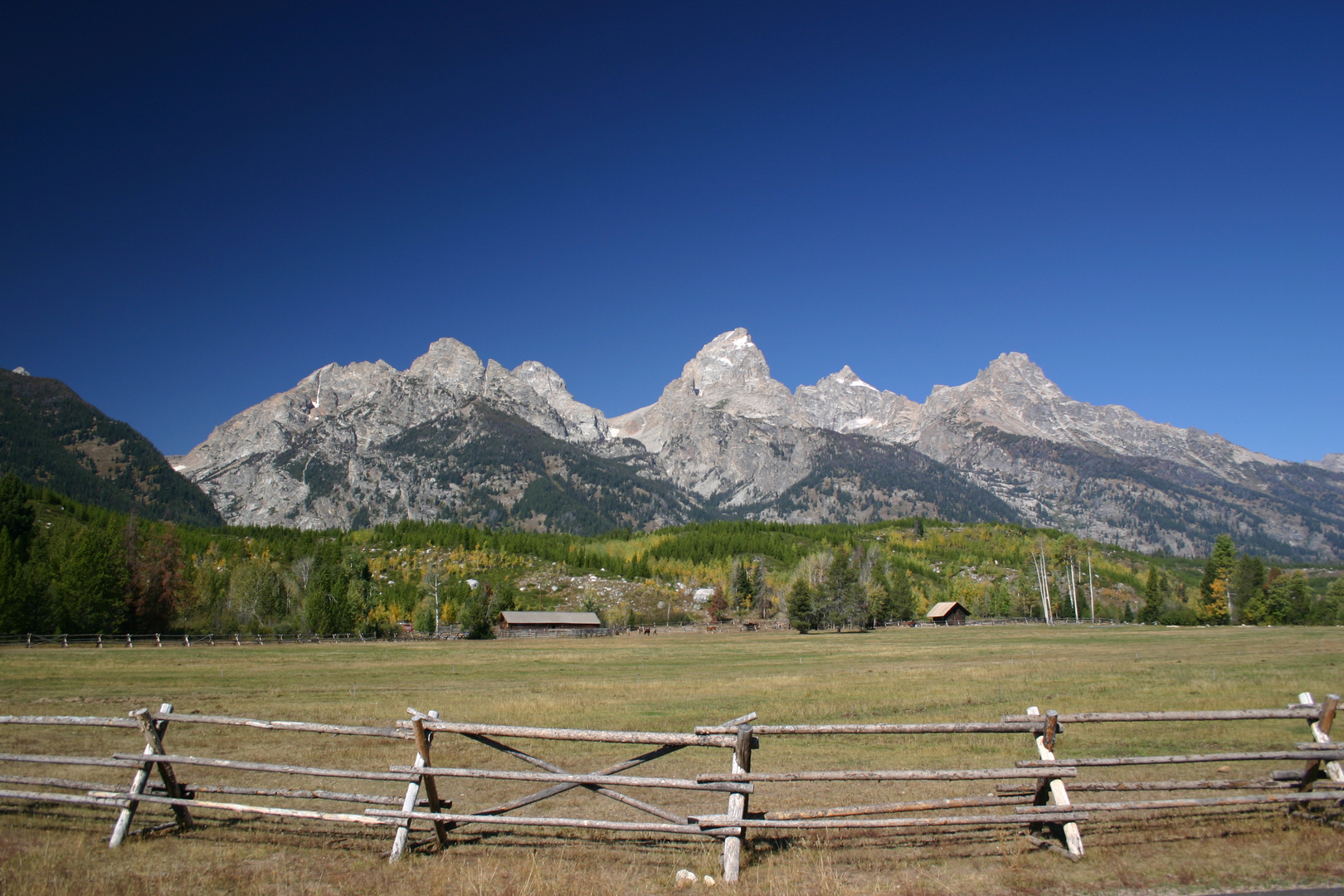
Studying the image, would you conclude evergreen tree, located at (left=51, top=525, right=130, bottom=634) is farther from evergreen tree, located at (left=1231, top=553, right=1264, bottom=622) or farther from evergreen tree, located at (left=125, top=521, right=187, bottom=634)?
evergreen tree, located at (left=1231, top=553, right=1264, bottom=622)

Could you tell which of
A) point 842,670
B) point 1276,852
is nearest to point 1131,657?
point 842,670

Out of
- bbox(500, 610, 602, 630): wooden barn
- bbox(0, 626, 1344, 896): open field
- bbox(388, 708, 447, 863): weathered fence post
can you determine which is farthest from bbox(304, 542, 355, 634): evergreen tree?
bbox(388, 708, 447, 863): weathered fence post

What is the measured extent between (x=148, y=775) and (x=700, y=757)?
12588 millimetres

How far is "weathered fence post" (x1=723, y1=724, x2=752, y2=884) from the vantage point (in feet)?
32.7

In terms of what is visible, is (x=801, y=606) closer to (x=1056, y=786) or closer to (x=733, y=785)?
(x=1056, y=786)

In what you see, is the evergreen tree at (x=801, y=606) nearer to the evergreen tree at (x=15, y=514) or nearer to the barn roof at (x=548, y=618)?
the barn roof at (x=548, y=618)

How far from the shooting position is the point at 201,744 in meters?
20.4

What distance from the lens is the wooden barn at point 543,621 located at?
467 feet

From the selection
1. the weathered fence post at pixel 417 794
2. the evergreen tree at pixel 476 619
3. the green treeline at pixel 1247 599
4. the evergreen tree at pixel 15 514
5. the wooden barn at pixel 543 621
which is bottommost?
the wooden barn at pixel 543 621

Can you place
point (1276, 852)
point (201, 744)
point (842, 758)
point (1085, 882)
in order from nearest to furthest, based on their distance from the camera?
point (1085, 882) → point (1276, 852) → point (842, 758) → point (201, 744)

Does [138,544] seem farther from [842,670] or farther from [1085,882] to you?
[1085,882]

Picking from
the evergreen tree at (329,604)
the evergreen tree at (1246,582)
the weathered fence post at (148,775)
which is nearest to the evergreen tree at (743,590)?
the evergreen tree at (329,604)

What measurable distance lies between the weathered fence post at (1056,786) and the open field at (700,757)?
0.38m

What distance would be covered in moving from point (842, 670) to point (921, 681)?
935 centimetres
